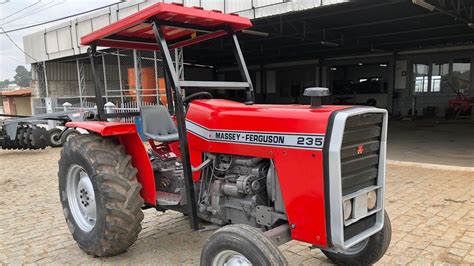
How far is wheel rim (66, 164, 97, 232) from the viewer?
3.56 m

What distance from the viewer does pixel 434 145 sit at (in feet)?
31.5

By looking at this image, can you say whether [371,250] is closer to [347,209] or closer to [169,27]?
[347,209]

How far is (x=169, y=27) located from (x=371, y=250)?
2.53m

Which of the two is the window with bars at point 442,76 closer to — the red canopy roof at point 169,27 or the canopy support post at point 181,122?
the red canopy roof at point 169,27

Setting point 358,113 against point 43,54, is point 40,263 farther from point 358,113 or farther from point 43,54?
point 43,54

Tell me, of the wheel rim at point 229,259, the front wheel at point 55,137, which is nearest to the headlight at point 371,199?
the wheel rim at point 229,259

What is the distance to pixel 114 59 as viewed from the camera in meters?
18.1

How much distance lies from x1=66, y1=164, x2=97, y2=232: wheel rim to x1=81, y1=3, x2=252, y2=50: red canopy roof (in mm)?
1294

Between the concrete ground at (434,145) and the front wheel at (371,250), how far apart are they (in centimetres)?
525

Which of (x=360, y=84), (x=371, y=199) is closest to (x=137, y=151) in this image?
(x=371, y=199)

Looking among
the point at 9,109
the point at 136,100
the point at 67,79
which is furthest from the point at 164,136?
the point at 9,109

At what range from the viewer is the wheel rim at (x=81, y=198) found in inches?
140

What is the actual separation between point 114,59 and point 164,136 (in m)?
15.7

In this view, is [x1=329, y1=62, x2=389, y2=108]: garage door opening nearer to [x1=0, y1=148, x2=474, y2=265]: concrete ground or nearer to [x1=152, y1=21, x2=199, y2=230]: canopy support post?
[x1=0, y1=148, x2=474, y2=265]: concrete ground
